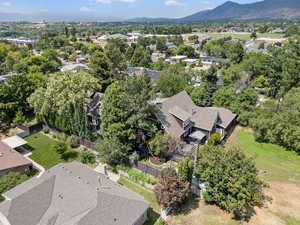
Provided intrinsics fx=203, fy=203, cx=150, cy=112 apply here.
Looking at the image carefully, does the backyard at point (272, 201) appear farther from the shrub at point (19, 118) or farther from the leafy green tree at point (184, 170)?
the shrub at point (19, 118)

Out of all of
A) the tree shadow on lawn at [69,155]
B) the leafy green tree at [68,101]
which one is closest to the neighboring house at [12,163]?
the tree shadow on lawn at [69,155]

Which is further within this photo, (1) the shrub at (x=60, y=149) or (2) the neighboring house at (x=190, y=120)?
(2) the neighboring house at (x=190, y=120)

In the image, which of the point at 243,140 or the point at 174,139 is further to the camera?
the point at 243,140

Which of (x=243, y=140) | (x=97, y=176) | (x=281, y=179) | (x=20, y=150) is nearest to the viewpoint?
(x=97, y=176)

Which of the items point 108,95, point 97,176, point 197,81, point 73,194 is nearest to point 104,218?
point 73,194

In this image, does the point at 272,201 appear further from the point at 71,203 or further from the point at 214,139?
the point at 71,203

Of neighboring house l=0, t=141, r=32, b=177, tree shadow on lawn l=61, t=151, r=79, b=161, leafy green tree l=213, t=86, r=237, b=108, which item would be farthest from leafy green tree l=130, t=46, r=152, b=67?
neighboring house l=0, t=141, r=32, b=177

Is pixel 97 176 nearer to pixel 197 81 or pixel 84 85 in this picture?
pixel 84 85
